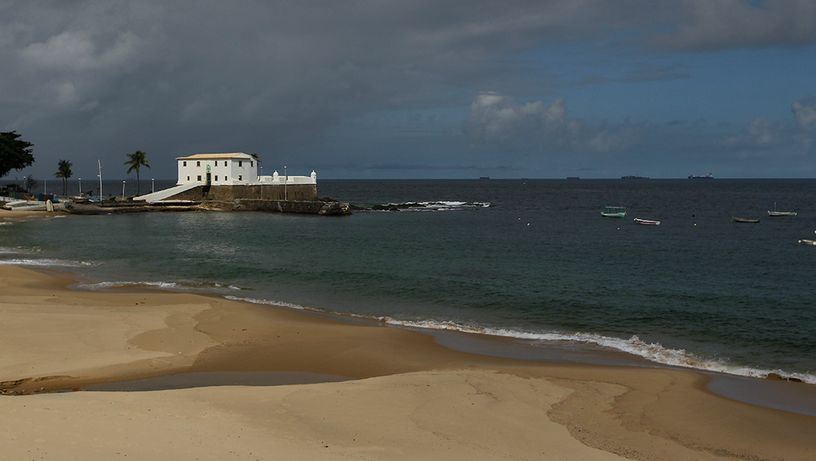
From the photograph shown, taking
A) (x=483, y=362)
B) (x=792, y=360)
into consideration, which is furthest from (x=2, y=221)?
(x=792, y=360)

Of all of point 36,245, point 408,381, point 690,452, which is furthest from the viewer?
point 36,245

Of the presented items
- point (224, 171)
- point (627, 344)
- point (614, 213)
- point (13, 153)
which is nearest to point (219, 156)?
point (224, 171)

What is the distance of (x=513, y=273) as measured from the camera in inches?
1613

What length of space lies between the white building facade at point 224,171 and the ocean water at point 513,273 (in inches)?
876

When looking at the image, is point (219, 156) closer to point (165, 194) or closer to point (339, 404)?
point (165, 194)

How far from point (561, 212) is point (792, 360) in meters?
85.7

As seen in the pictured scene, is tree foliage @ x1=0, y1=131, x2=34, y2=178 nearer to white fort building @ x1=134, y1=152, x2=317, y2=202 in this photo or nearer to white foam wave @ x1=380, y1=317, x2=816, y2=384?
white fort building @ x1=134, y1=152, x2=317, y2=202

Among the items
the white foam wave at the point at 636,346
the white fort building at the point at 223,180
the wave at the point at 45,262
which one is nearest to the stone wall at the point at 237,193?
the white fort building at the point at 223,180

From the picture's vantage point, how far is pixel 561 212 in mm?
107125

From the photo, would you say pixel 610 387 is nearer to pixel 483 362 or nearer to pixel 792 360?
pixel 483 362

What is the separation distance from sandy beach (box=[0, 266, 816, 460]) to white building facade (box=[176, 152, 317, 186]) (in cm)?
7531

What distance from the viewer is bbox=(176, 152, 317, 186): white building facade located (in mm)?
99438

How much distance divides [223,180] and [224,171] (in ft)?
4.30

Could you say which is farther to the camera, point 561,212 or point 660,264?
point 561,212
